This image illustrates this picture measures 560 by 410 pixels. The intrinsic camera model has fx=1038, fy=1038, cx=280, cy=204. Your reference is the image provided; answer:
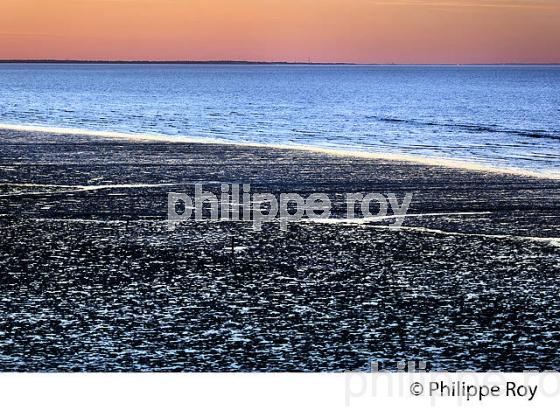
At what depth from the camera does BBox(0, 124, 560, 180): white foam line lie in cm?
2789

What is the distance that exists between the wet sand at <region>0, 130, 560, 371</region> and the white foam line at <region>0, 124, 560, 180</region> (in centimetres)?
546

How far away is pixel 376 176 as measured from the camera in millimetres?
25641

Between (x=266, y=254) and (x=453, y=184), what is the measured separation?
1055 cm

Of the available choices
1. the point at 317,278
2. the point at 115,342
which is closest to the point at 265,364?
the point at 115,342

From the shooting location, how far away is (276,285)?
1220 centimetres

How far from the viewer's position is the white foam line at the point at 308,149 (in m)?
27.9

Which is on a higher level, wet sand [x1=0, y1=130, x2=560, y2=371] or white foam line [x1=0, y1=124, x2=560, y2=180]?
wet sand [x1=0, y1=130, x2=560, y2=371]

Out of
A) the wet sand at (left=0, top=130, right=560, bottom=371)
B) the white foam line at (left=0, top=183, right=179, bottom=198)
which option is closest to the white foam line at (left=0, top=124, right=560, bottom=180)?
the wet sand at (left=0, top=130, right=560, bottom=371)

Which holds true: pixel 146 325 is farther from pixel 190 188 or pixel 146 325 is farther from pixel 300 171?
pixel 300 171

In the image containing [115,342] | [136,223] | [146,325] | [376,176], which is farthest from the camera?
[376,176]

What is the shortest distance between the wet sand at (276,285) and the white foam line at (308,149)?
5459 mm

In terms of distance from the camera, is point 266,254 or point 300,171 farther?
point 300,171

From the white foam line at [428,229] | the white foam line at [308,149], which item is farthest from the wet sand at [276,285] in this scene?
the white foam line at [308,149]

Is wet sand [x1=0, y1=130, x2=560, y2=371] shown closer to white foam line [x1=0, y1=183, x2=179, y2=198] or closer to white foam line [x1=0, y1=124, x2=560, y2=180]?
white foam line [x1=0, y1=183, x2=179, y2=198]
